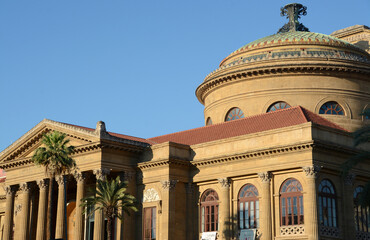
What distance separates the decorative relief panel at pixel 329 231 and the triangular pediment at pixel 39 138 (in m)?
16.2

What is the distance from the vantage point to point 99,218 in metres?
42.3

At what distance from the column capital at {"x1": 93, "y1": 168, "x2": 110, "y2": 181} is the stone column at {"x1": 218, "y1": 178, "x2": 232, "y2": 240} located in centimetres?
785

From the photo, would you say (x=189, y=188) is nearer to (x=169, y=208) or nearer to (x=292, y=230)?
(x=169, y=208)

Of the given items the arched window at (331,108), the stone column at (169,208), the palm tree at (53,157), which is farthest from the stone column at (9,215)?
the arched window at (331,108)

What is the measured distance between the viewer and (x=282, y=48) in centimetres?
5056

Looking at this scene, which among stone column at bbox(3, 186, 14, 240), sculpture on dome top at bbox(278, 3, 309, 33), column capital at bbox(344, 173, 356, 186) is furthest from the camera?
sculpture on dome top at bbox(278, 3, 309, 33)

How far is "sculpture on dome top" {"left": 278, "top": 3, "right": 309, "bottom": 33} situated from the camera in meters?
57.0

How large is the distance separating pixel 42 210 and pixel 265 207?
1726 centimetres

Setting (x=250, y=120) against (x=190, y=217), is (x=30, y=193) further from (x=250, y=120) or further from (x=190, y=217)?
(x=250, y=120)

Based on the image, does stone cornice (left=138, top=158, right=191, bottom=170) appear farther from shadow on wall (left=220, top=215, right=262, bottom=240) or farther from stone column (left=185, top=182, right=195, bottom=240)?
shadow on wall (left=220, top=215, right=262, bottom=240)

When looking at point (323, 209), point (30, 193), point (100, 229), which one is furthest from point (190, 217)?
point (30, 193)

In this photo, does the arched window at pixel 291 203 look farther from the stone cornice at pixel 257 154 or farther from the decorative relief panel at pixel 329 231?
the stone cornice at pixel 257 154

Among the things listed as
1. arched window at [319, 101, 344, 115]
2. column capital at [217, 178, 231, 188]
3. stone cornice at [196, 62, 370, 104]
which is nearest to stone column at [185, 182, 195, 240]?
column capital at [217, 178, 231, 188]

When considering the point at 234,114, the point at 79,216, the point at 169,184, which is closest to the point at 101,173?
the point at 79,216
